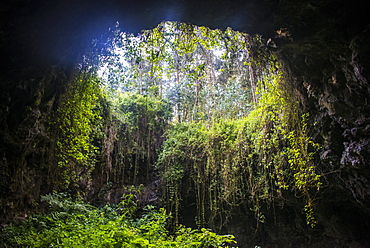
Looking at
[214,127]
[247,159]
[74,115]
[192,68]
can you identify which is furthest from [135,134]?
[192,68]

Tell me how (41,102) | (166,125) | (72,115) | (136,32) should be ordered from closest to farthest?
(136,32)
(41,102)
(72,115)
(166,125)

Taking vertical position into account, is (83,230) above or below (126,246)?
above

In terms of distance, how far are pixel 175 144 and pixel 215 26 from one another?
14.9ft

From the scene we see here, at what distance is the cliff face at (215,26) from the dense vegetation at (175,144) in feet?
0.92

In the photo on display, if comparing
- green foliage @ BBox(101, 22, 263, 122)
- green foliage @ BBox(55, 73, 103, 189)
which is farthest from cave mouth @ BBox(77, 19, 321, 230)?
green foliage @ BBox(55, 73, 103, 189)

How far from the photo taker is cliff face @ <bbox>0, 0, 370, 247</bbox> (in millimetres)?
2939

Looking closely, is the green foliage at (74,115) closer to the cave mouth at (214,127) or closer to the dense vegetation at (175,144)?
the dense vegetation at (175,144)

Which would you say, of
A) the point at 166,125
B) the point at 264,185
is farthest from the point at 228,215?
the point at 166,125

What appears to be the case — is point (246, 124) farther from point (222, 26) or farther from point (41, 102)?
point (41, 102)

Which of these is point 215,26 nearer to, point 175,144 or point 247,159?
point 247,159

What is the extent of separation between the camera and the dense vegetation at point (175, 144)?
12.4 ft

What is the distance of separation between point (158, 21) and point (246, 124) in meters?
3.51

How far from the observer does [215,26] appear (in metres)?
3.39

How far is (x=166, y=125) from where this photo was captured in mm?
8406
